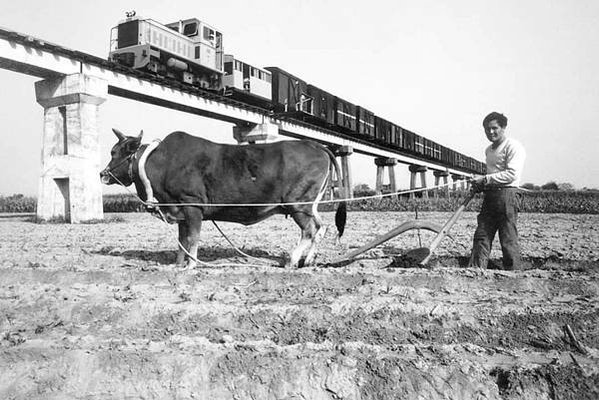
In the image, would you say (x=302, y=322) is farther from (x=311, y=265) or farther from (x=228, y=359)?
(x=311, y=265)

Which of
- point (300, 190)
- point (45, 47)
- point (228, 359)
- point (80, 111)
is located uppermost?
point (45, 47)

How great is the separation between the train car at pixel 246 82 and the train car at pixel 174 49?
2.04 ft

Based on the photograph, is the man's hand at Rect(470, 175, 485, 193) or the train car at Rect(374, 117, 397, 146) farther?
the train car at Rect(374, 117, 397, 146)

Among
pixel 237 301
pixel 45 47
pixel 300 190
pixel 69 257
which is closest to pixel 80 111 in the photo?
pixel 45 47

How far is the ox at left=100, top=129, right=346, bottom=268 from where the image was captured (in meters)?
6.12

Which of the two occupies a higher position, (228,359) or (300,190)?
(300,190)

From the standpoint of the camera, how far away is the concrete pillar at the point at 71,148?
1423 cm

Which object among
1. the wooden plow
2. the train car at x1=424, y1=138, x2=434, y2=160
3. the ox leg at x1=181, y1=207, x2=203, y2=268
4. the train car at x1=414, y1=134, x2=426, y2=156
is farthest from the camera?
the train car at x1=424, y1=138, x2=434, y2=160

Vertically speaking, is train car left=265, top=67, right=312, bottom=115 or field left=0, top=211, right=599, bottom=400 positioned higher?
train car left=265, top=67, right=312, bottom=115

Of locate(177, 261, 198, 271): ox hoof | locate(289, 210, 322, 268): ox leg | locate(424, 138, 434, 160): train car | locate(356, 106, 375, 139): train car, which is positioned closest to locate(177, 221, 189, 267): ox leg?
locate(177, 261, 198, 271): ox hoof

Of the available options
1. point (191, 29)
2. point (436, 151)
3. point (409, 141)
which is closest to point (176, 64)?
point (191, 29)

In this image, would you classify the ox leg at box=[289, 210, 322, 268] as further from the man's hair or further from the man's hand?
the man's hair

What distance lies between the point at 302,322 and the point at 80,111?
1324cm

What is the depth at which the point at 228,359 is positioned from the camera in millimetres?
3314
